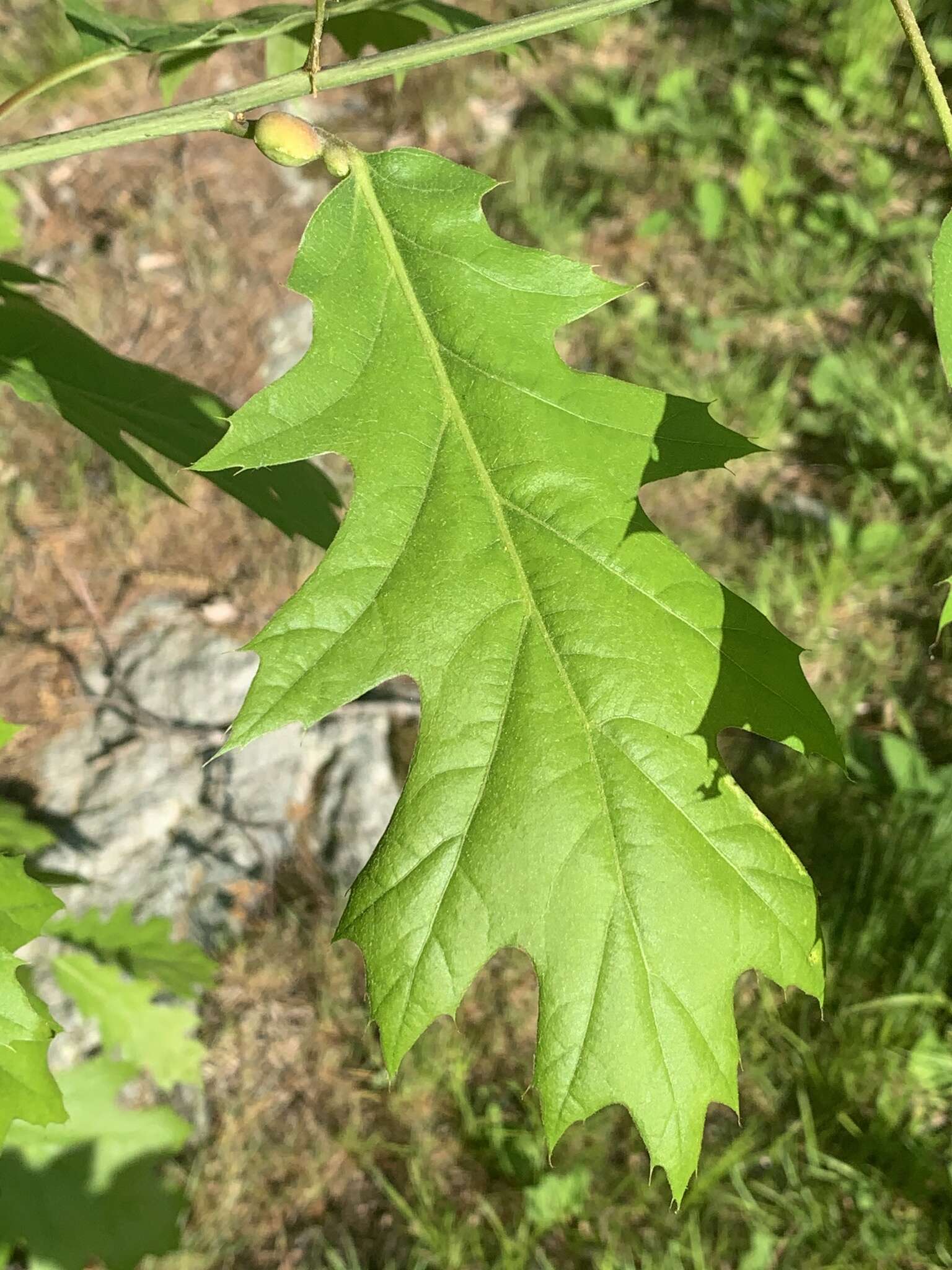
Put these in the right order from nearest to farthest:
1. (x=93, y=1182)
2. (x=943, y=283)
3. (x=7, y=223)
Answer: (x=943, y=283)
(x=7, y=223)
(x=93, y=1182)

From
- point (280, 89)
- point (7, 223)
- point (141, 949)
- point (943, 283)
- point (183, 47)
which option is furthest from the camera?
point (141, 949)

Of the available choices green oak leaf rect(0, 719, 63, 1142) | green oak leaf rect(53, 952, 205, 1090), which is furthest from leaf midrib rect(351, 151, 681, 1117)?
green oak leaf rect(53, 952, 205, 1090)

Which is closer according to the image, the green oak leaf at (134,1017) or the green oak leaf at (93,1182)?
the green oak leaf at (93,1182)

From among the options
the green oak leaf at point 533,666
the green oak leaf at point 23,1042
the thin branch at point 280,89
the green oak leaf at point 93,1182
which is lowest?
the green oak leaf at point 93,1182

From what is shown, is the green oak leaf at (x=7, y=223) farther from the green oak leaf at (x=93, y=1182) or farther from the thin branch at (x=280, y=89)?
the green oak leaf at (x=93, y=1182)

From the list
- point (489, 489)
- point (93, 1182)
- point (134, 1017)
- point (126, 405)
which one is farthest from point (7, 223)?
point (93, 1182)

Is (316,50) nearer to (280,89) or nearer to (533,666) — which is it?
(280,89)

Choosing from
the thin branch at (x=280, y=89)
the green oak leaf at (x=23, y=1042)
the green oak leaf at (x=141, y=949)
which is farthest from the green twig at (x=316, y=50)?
the green oak leaf at (x=141, y=949)
